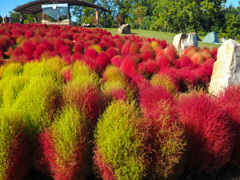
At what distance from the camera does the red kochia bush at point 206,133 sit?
2.59 meters

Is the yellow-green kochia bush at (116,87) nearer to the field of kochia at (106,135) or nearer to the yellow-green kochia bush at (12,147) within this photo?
the field of kochia at (106,135)

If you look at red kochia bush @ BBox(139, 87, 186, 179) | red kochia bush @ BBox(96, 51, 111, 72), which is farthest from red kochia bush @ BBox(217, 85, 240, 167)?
red kochia bush @ BBox(96, 51, 111, 72)

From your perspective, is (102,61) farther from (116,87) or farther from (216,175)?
(216,175)

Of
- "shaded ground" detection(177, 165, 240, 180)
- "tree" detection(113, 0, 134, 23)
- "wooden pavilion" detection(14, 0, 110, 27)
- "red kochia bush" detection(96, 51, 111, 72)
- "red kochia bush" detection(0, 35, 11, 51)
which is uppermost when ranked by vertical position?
"tree" detection(113, 0, 134, 23)

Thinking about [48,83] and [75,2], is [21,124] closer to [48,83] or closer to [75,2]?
[48,83]

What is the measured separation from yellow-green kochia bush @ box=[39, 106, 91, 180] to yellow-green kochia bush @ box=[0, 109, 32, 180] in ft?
0.75

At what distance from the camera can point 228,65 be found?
5.23 meters

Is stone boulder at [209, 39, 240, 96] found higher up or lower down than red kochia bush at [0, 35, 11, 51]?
lower down

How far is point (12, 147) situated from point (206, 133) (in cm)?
239

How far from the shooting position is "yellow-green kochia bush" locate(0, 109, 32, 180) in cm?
214

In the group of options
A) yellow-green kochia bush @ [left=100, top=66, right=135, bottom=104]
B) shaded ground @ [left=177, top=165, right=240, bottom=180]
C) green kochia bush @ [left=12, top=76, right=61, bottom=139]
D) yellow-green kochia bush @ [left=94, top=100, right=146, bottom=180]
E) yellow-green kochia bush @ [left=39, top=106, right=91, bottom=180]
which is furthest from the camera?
yellow-green kochia bush @ [left=100, top=66, right=135, bottom=104]

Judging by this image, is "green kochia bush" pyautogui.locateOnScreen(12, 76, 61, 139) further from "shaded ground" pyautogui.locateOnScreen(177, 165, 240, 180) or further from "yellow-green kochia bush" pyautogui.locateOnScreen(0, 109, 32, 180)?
"shaded ground" pyautogui.locateOnScreen(177, 165, 240, 180)

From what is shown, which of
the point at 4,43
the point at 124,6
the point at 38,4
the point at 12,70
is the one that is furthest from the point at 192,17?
the point at 12,70

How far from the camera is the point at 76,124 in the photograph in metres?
2.22
